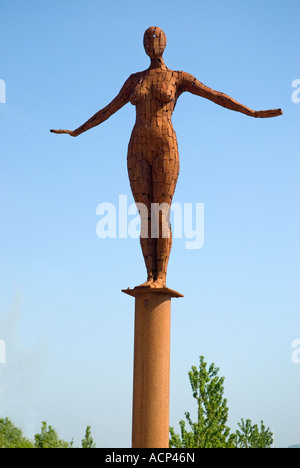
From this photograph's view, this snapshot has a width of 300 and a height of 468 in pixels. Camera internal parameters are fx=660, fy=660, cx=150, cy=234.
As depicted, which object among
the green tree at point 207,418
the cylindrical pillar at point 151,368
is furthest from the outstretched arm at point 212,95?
the green tree at point 207,418

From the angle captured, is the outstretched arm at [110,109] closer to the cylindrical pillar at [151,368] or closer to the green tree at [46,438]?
the cylindrical pillar at [151,368]

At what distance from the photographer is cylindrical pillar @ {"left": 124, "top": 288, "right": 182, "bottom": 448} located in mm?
8688

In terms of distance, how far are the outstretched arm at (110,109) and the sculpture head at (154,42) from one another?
48cm

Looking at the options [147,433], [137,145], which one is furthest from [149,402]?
[137,145]

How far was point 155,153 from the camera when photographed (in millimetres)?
9641

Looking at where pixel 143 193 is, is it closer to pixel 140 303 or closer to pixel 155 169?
pixel 155 169

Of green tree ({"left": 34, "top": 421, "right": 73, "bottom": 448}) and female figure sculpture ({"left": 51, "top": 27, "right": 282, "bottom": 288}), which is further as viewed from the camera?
green tree ({"left": 34, "top": 421, "right": 73, "bottom": 448})

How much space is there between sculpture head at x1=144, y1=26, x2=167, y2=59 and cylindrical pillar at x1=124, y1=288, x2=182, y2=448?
3.65 m

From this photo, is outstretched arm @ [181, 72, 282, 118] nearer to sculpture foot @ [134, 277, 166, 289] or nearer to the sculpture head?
the sculpture head

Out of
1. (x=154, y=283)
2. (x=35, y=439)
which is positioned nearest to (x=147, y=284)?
(x=154, y=283)

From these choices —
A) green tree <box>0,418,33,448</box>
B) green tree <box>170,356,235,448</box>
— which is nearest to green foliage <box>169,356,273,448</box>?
green tree <box>170,356,235,448</box>

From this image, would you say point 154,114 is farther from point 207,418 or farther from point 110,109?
point 207,418

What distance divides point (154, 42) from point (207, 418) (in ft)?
51.5

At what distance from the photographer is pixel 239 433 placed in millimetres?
33438
